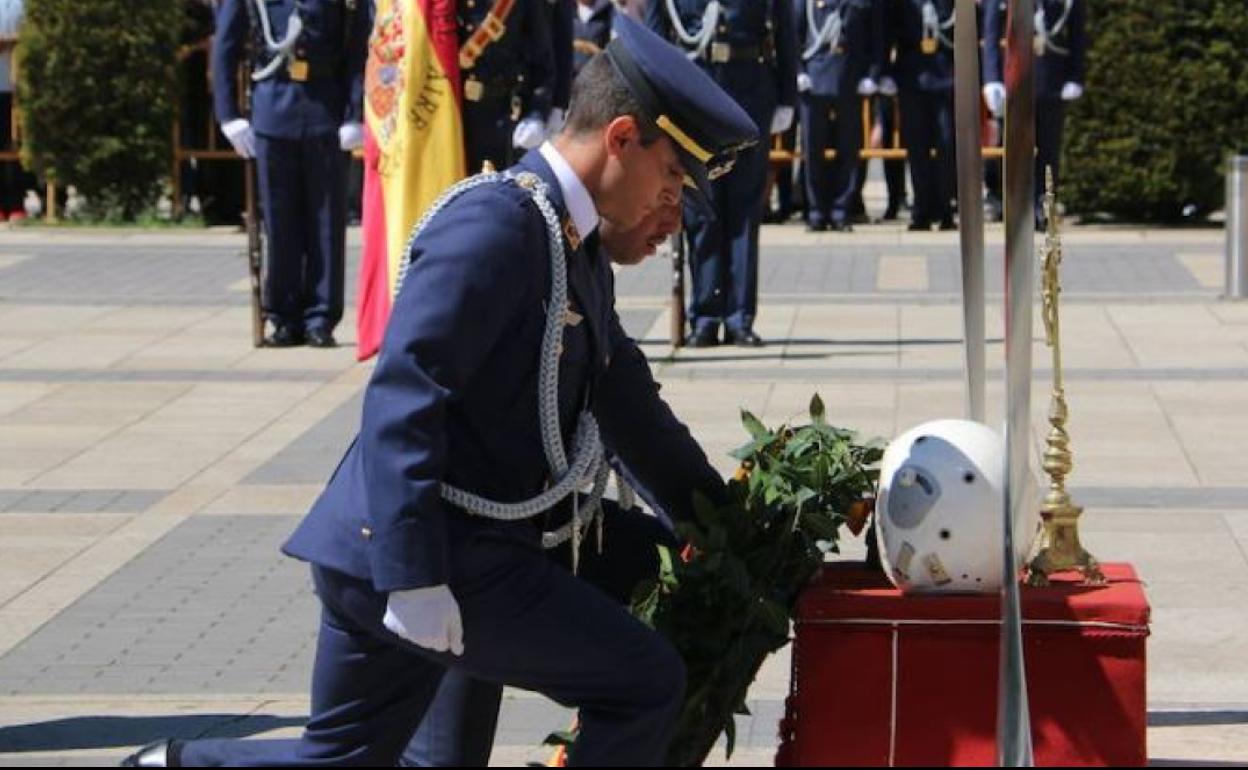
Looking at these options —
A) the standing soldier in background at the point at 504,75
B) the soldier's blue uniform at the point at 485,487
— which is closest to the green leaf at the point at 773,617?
the soldier's blue uniform at the point at 485,487

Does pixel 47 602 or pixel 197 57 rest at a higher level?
pixel 197 57

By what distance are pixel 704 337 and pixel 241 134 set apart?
2429mm

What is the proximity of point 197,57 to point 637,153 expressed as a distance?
58.7 feet

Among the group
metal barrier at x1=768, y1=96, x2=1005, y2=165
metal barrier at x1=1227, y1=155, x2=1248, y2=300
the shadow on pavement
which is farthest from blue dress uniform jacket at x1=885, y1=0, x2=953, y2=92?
the shadow on pavement

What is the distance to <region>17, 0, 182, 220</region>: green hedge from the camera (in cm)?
2089

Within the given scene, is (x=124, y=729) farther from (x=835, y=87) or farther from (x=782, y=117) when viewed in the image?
(x=835, y=87)

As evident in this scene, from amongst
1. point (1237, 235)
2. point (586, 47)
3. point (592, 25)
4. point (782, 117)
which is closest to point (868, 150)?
point (592, 25)

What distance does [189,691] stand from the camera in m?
7.05

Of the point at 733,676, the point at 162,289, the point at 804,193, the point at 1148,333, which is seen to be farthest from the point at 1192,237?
the point at 733,676

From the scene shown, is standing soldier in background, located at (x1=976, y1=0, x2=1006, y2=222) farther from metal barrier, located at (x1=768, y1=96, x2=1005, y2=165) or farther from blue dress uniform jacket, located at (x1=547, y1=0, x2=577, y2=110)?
blue dress uniform jacket, located at (x1=547, y1=0, x2=577, y2=110)

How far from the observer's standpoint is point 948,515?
5.06 m

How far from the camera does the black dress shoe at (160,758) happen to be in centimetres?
514

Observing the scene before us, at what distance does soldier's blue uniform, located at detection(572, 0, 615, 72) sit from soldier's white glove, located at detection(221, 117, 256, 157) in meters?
6.54

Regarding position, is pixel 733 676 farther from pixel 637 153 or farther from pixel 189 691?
pixel 189 691
